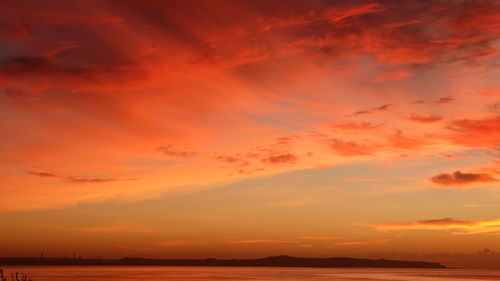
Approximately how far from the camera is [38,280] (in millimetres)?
172375

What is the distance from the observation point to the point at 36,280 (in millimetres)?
172375

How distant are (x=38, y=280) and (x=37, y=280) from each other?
0.38 meters

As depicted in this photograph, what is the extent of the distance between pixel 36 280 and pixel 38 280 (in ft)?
2.01

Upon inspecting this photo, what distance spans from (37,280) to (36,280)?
29cm

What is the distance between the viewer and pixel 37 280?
172500mm
